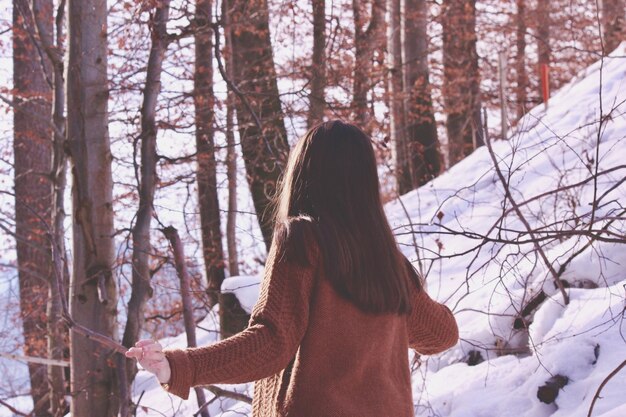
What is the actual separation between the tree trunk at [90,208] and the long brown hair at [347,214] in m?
3.16

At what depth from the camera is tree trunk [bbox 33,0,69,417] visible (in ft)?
20.2

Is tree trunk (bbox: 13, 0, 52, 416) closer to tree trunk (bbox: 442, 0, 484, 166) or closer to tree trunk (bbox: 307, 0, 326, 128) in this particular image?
tree trunk (bbox: 307, 0, 326, 128)

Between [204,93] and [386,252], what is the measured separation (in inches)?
248

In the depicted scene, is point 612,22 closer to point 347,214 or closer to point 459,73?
point 459,73

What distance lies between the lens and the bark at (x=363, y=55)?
9078 millimetres

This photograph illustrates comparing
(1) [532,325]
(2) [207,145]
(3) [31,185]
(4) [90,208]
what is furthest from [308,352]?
(3) [31,185]

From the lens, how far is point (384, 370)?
2.56m

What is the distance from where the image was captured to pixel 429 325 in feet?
9.14

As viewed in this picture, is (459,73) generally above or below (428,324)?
above

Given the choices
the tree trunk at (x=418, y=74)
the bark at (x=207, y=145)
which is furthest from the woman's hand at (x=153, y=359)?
the tree trunk at (x=418, y=74)

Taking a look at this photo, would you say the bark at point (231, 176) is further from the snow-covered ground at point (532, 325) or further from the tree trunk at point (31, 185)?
the tree trunk at point (31, 185)

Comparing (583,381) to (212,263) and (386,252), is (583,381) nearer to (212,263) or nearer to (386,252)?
(386,252)

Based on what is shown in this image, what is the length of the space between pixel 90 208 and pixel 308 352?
11.0 feet

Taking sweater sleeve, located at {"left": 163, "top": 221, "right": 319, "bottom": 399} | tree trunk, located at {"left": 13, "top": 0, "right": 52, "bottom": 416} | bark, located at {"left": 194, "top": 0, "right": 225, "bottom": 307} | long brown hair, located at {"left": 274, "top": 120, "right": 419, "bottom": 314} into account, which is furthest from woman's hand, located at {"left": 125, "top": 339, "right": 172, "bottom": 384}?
tree trunk, located at {"left": 13, "top": 0, "right": 52, "bottom": 416}
